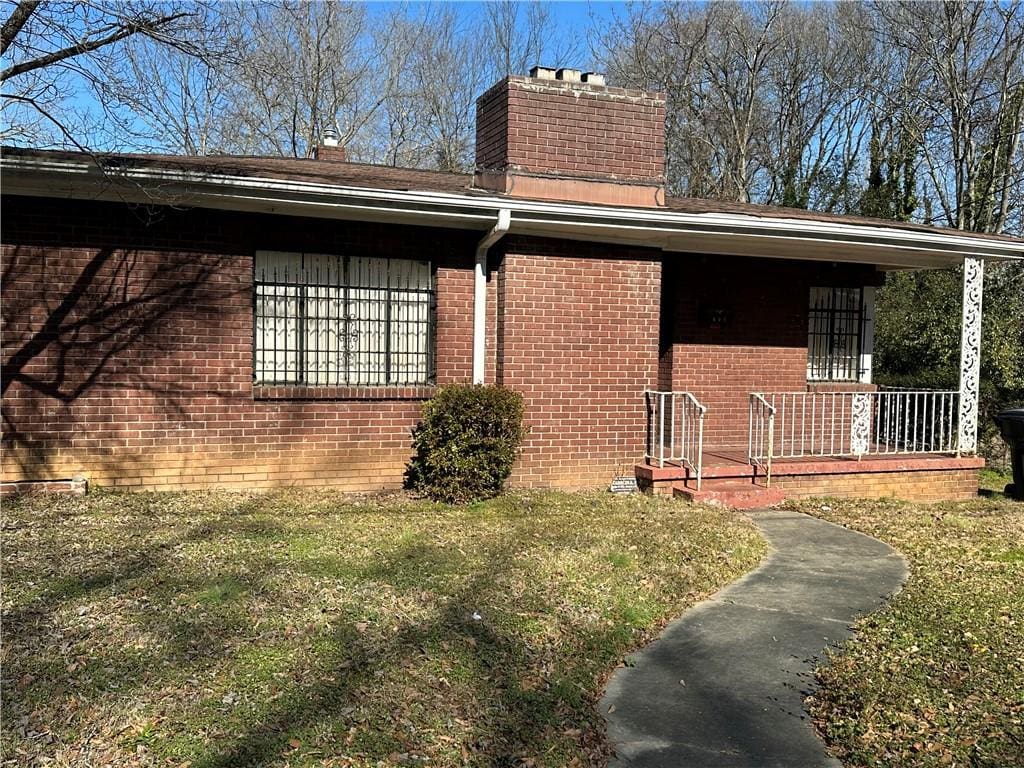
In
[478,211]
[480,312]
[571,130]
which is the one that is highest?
[571,130]

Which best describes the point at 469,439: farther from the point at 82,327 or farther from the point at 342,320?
the point at 82,327

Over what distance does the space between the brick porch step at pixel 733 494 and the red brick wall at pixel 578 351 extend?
0.76m

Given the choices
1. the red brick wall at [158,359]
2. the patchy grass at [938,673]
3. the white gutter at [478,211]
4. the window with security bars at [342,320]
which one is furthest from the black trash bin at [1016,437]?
the red brick wall at [158,359]

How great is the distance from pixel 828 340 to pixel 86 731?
10.4 meters

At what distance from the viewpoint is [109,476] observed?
7.62 meters

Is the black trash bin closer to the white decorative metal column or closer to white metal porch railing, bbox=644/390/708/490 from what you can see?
the white decorative metal column

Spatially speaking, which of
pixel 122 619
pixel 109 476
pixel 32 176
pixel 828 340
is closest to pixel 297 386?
pixel 109 476

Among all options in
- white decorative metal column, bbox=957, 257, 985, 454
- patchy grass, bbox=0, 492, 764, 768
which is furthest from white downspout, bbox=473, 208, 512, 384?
white decorative metal column, bbox=957, 257, 985, 454

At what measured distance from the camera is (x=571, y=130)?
9117 millimetres

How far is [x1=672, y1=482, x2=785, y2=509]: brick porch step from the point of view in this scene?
8.59 meters

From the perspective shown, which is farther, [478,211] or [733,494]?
[733,494]

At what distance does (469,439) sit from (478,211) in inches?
86.9

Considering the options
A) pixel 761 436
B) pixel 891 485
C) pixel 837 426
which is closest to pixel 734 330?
pixel 761 436

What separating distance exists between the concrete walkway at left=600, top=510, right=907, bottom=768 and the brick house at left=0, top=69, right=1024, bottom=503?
8.02ft
